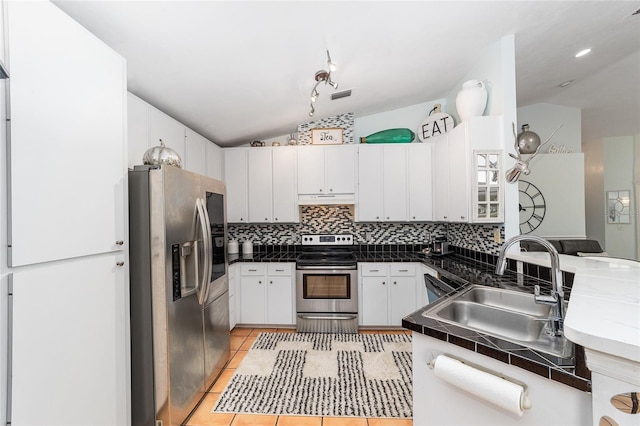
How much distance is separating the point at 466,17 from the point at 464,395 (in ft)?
8.07

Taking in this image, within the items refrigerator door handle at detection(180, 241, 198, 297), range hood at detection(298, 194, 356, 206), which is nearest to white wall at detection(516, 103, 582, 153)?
range hood at detection(298, 194, 356, 206)

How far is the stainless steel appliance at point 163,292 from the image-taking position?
157 cm

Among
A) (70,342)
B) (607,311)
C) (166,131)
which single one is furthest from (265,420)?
(166,131)

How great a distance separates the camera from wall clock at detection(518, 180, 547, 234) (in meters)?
4.12

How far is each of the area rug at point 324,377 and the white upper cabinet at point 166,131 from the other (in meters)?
2.20

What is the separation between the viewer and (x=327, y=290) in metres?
3.18

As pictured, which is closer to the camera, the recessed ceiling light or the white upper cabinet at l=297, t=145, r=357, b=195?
the recessed ceiling light

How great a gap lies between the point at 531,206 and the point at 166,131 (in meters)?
5.14

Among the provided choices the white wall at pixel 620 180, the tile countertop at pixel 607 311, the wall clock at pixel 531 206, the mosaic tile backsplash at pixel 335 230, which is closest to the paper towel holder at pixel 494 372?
the tile countertop at pixel 607 311

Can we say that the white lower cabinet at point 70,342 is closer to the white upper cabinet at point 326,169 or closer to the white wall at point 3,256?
the white wall at point 3,256

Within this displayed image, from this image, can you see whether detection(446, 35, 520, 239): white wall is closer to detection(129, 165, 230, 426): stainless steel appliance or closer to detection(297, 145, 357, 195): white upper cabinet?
detection(297, 145, 357, 195): white upper cabinet

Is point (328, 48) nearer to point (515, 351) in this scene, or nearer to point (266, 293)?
point (515, 351)

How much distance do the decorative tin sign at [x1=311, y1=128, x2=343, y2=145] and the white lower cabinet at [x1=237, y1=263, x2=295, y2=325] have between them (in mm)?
1699

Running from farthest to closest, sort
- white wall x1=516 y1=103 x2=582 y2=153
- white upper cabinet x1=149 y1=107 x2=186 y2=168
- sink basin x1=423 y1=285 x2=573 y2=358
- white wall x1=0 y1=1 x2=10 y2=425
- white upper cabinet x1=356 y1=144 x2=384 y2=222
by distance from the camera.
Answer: white wall x1=516 y1=103 x2=582 y2=153
white upper cabinet x1=356 y1=144 x2=384 y2=222
white upper cabinet x1=149 y1=107 x2=186 y2=168
sink basin x1=423 y1=285 x2=573 y2=358
white wall x1=0 y1=1 x2=10 y2=425
